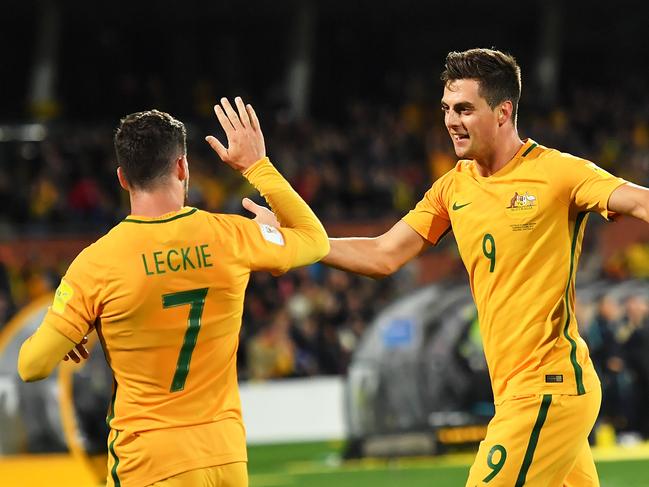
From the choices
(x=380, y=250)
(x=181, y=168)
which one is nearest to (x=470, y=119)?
(x=380, y=250)

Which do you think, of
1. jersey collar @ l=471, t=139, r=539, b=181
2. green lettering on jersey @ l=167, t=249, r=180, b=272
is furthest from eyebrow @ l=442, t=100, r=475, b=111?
green lettering on jersey @ l=167, t=249, r=180, b=272

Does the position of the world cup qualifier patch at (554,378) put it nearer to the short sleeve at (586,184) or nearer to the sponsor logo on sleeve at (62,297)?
the short sleeve at (586,184)

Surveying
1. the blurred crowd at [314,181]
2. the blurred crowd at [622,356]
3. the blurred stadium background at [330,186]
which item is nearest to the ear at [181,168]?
the blurred stadium background at [330,186]

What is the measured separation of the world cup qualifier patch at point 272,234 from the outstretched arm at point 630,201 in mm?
1370

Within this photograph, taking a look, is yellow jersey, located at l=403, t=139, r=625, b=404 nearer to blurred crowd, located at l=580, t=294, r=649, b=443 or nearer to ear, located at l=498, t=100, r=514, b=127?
ear, located at l=498, t=100, r=514, b=127

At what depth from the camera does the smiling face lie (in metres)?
5.71

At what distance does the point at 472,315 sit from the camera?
590 inches

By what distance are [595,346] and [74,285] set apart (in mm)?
11446

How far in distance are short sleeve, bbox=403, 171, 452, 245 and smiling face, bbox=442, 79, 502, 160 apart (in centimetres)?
36

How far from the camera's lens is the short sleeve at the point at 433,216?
612 cm

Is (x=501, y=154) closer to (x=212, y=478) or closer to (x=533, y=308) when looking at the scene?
(x=533, y=308)

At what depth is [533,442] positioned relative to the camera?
17.8 feet

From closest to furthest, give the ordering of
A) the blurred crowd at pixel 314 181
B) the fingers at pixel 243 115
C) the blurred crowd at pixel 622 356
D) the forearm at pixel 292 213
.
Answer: the forearm at pixel 292 213 < the fingers at pixel 243 115 < the blurred crowd at pixel 622 356 < the blurred crowd at pixel 314 181

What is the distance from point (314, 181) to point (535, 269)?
15.9 metres
